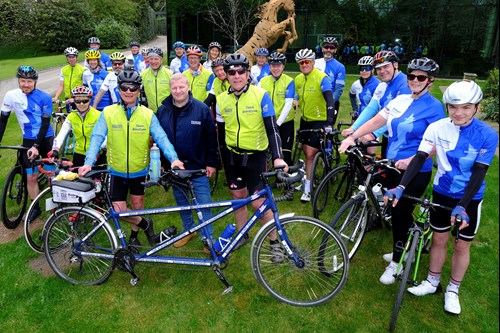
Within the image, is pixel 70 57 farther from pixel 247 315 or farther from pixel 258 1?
pixel 258 1

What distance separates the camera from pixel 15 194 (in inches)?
229

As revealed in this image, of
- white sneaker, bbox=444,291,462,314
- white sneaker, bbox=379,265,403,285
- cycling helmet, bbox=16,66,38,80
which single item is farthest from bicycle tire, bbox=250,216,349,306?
cycling helmet, bbox=16,66,38,80

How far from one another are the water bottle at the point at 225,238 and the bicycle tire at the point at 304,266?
11.7 inches

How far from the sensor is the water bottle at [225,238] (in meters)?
3.83

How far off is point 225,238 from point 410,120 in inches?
93.0

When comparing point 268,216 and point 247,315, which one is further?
point 268,216

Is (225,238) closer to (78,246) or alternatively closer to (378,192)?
(78,246)

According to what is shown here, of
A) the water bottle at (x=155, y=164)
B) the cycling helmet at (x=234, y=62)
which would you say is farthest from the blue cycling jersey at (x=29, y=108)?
the cycling helmet at (x=234, y=62)

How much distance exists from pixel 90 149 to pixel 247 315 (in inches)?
101

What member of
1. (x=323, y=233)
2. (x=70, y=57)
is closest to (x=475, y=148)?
(x=323, y=233)

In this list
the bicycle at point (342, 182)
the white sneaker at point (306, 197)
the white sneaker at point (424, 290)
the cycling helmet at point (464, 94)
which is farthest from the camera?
the white sneaker at point (306, 197)

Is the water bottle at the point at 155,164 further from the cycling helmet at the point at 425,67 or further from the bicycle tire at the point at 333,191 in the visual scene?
the cycling helmet at the point at 425,67

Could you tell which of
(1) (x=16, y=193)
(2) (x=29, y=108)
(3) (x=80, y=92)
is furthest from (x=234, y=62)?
(1) (x=16, y=193)

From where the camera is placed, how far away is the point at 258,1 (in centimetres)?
2388
